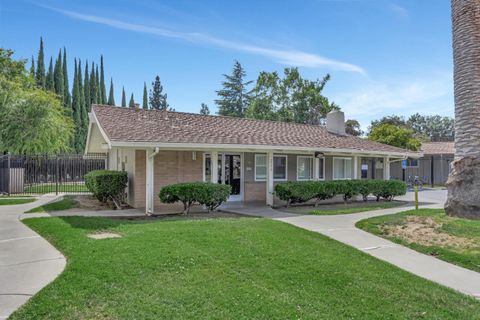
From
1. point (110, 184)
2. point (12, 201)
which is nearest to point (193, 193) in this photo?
A: point (110, 184)

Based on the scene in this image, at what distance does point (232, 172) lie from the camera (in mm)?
15438

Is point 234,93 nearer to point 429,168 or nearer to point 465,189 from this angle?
point 429,168

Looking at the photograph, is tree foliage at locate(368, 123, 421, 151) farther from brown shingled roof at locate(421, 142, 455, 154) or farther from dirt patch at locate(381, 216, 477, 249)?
dirt patch at locate(381, 216, 477, 249)

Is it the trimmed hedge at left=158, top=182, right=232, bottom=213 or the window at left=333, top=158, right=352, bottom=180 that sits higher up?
the window at left=333, top=158, right=352, bottom=180

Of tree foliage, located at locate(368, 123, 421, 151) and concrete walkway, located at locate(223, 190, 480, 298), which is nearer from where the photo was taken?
concrete walkway, located at locate(223, 190, 480, 298)

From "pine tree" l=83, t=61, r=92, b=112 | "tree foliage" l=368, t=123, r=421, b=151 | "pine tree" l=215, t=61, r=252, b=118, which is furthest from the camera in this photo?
"pine tree" l=215, t=61, r=252, b=118

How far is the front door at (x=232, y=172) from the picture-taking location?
1513 centimetres

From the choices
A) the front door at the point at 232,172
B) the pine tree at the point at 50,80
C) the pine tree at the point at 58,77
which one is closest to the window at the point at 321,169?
the front door at the point at 232,172

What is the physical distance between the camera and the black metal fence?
1908cm

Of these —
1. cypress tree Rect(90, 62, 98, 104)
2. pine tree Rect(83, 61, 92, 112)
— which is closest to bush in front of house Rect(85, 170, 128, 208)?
pine tree Rect(83, 61, 92, 112)

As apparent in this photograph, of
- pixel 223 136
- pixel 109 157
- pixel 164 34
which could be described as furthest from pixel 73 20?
pixel 223 136

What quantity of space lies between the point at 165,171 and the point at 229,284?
9.03m

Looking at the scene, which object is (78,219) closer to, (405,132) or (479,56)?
(479,56)

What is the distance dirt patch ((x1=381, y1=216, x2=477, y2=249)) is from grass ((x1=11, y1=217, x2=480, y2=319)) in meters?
2.04
